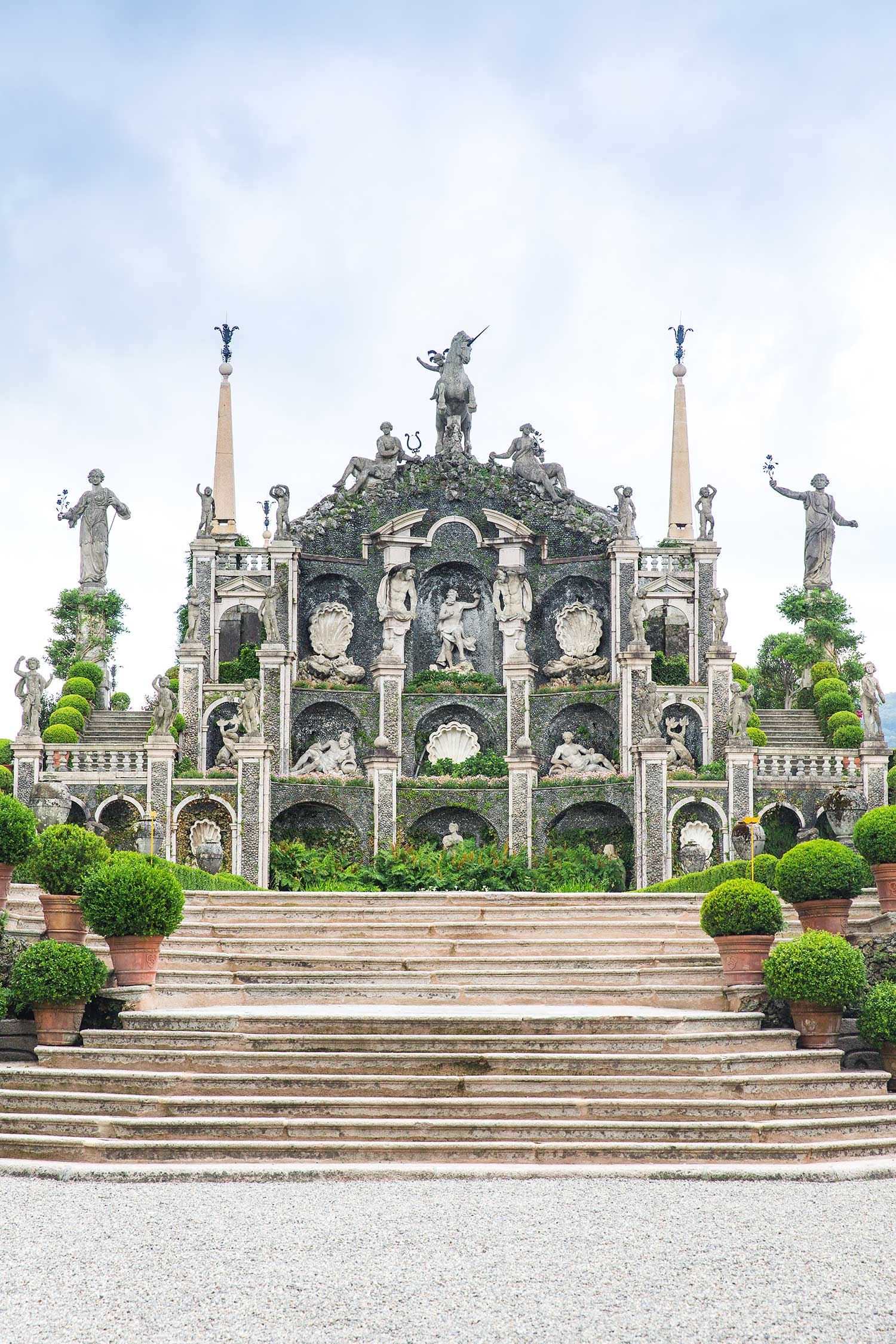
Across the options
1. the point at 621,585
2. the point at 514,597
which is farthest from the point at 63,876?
the point at 621,585

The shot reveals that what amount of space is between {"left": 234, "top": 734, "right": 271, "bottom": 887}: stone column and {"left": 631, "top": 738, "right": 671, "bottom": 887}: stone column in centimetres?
976

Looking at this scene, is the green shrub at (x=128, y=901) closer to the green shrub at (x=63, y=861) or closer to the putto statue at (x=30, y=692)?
the green shrub at (x=63, y=861)

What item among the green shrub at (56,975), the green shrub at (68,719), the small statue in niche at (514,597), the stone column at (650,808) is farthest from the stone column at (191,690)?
the green shrub at (56,975)

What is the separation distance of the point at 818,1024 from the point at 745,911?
176 cm

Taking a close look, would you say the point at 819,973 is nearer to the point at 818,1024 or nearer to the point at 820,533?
the point at 818,1024

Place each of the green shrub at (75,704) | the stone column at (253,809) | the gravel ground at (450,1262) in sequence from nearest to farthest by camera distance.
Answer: the gravel ground at (450,1262)
the stone column at (253,809)
the green shrub at (75,704)

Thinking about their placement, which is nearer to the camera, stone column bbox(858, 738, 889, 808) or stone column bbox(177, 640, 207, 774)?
stone column bbox(858, 738, 889, 808)

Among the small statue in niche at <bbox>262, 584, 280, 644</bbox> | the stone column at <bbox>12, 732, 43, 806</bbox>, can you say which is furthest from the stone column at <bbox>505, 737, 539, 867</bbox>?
the stone column at <bbox>12, 732, 43, 806</bbox>

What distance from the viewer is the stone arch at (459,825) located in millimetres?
40844

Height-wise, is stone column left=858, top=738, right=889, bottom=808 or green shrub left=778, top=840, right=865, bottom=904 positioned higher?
stone column left=858, top=738, right=889, bottom=808

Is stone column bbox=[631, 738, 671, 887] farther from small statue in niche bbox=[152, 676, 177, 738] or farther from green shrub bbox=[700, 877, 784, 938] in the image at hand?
green shrub bbox=[700, 877, 784, 938]

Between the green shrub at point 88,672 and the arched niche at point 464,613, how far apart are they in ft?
31.5

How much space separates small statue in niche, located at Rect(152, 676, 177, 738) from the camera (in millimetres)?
37844

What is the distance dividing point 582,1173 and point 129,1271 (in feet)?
15.8
